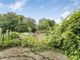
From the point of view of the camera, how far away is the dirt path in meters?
10.4

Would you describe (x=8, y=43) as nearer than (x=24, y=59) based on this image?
No

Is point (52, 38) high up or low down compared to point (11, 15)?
down

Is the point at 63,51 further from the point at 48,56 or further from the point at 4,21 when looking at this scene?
the point at 4,21

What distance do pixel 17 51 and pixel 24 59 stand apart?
6.22 feet

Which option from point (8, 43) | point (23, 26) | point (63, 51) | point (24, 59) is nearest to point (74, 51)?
point (63, 51)

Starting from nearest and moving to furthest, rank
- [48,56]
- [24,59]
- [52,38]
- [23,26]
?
1. [24,59]
2. [48,56]
3. [52,38]
4. [23,26]

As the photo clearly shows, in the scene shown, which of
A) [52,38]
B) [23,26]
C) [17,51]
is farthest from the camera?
[23,26]

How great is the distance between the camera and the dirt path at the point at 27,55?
10.4 m

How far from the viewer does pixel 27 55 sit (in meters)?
10.8

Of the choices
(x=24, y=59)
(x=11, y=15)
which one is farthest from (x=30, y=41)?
(x=11, y=15)

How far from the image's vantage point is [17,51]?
11859 millimetres

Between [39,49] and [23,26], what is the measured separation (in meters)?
9.64

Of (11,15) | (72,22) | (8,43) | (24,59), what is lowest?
(24,59)

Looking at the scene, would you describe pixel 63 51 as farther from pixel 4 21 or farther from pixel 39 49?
pixel 4 21
